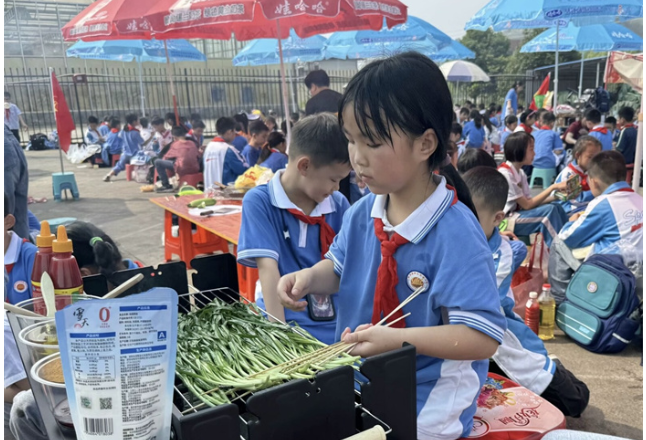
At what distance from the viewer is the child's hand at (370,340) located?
3.82 ft

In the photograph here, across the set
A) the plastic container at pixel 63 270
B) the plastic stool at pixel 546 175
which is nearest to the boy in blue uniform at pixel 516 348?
the plastic container at pixel 63 270

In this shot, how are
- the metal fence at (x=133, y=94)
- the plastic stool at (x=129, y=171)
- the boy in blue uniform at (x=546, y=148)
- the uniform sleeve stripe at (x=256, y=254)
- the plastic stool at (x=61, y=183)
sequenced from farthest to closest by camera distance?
1. the metal fence at (x=133, y=94)
2. the plastic stool at (x=129, y=171)
3. the plastic stool at (x=61, y=183)
4. the boy in blue uniform at (x=546, y=148)
5. the uniform sleeve stripe at (x=256, y=254)

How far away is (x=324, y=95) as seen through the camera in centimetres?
490

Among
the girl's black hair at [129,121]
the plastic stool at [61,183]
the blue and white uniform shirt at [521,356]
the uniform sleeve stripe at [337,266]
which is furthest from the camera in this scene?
the girl's black hair at [129,121]

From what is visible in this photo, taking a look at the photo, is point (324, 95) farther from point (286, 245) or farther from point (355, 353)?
point (355, 353)

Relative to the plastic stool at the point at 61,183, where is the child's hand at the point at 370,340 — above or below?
above

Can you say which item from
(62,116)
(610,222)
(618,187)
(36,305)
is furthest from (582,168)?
(62,116)

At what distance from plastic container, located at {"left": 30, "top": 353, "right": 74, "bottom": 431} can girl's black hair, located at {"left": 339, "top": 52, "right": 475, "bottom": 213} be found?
86cm

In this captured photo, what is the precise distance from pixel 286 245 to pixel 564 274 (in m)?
3.20

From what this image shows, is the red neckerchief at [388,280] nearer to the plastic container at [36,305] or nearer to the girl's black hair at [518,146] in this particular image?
the plastic container at [36,305]

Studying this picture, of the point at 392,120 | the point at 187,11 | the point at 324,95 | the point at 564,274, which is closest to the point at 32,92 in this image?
the point at 187,11

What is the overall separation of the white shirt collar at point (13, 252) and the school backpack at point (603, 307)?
367 centimetres

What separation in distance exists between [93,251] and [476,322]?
230 cm

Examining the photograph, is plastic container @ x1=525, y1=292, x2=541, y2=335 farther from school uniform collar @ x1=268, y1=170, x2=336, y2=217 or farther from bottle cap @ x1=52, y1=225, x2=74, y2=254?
bottle cap @ x1=52, y1=225, x2=74, y2=254
